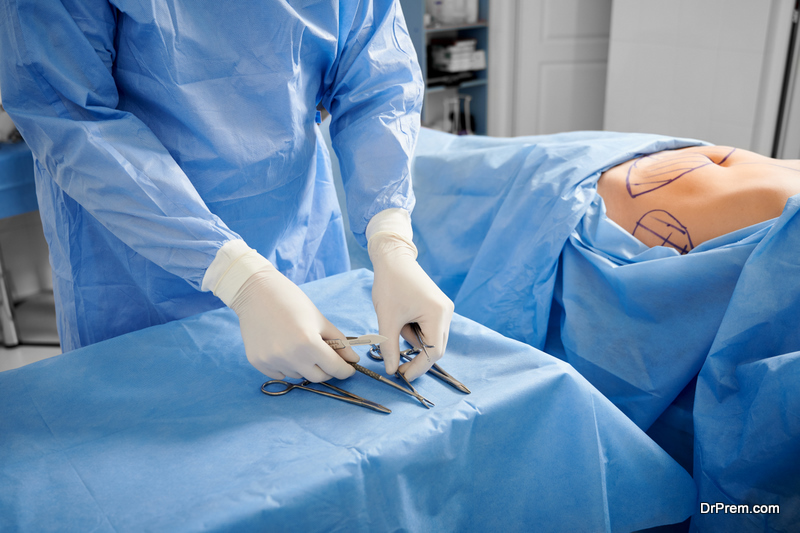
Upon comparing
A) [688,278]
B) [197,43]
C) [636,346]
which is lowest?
[636,346]

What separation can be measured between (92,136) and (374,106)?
1.56ft

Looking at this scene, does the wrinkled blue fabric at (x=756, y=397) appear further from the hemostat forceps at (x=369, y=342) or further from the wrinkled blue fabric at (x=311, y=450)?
the hemostat forceps at (x=369, y=342)

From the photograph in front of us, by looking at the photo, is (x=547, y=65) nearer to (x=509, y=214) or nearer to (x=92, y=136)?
(x=509, y=214)

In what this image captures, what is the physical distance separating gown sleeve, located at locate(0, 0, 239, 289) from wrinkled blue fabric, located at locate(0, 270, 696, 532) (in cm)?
18

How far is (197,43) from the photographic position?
3.03 ft

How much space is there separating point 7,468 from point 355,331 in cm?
48

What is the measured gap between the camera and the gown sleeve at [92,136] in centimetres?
81

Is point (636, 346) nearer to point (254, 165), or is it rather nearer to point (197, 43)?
point (254, 165)

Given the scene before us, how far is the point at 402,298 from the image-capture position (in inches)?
34.9

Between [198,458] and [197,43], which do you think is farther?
[197,43]

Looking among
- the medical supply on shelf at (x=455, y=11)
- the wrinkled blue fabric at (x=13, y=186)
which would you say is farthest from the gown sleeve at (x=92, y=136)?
the medical supply on shelf at (x=455, y=11)

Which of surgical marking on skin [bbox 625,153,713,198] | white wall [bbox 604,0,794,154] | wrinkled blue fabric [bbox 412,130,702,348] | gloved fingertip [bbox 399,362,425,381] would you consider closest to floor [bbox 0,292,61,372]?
wrinkled blue fabric [bbox 412,130,702,348]

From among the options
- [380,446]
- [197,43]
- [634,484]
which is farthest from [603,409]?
[197,43]

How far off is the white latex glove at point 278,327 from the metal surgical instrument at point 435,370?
5cm
